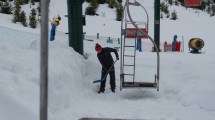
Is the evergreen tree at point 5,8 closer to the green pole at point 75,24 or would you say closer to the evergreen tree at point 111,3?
the evergreen tree at point 111,3

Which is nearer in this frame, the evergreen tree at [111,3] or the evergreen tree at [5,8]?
the evergreen tree at [5,8]

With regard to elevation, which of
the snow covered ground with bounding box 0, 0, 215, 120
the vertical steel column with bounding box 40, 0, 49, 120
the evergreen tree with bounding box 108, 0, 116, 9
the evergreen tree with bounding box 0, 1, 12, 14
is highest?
the evergreen tree with bounding box 108, 0, 116, 9

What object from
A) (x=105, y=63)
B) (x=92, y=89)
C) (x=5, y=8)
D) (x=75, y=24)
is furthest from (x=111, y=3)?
(x=92, y=89)

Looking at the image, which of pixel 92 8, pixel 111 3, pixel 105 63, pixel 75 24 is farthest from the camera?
pixel 111 3

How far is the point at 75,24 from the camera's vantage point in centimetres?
1271

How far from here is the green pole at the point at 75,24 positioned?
498 inches

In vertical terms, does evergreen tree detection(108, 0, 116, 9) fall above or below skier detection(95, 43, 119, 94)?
above

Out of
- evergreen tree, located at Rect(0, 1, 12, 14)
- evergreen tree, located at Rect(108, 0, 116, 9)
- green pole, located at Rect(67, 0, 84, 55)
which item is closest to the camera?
green pole, located at Rect(67, 0, 84, 55)

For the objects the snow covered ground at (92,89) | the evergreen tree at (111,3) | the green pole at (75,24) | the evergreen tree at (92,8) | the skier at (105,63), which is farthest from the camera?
the evergreen tree at (111,3)

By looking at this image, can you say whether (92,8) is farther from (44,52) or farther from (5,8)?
(44,52)

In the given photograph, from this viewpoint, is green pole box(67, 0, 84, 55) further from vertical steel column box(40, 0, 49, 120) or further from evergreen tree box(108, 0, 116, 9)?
evergreen tree box(108, 0, 116, 9)

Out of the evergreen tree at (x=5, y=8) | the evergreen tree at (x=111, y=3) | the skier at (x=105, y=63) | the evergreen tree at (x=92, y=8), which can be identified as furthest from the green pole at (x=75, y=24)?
the evergreen tree at (x=111, y=3)

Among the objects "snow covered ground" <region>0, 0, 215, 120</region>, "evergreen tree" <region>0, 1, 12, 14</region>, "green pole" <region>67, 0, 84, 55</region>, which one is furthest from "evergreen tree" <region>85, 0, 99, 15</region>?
"green pole" <region>67, 0, 84, 55</region>

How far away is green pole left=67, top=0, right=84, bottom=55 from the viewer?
12.6m
